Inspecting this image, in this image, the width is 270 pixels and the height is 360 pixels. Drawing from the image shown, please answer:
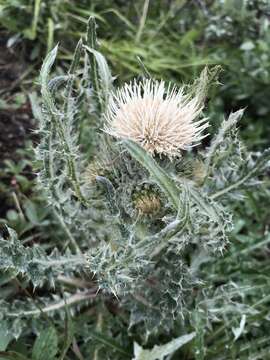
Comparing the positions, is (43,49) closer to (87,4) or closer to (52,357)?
(87,4)

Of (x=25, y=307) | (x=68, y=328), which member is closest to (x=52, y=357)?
(x=68, y=328)

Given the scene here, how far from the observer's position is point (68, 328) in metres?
1.87

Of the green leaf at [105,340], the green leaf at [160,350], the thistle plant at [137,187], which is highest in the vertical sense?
the thistle plant at [137,187]

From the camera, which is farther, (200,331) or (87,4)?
(87,4)

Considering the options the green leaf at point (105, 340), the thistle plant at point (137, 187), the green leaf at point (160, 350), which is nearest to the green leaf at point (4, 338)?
the thistle plant at point (137, 187)

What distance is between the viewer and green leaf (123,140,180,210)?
4.89 feet

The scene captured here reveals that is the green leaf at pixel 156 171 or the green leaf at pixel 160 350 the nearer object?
the green leaf at pixel 156 171

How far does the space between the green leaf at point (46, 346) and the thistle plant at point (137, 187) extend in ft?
0.57

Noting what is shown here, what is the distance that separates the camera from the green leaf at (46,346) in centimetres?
181

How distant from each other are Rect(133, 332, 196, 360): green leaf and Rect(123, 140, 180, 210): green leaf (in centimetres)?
64

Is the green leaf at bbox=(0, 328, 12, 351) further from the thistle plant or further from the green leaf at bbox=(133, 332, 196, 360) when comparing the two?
the green leaf at bbox=(133, 332, 196, 360)

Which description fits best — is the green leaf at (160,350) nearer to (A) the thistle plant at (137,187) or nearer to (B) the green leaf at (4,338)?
(A) the thistle plant at (137,187)

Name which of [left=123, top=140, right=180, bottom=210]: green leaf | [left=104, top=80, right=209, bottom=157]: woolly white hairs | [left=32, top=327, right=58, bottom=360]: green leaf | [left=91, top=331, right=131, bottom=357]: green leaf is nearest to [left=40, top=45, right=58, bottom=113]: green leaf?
[left=104, top=80, right=209, bottom=157]: woolly white hairs

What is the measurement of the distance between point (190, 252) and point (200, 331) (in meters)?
0.45
